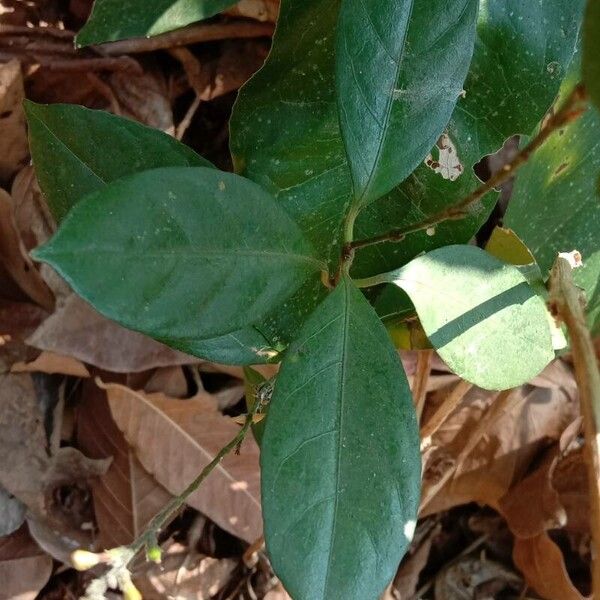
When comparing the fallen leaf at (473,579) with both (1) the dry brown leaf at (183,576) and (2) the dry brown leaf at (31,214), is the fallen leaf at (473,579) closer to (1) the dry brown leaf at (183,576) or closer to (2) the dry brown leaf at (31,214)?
(1) the dry brown leaf at (183,576)

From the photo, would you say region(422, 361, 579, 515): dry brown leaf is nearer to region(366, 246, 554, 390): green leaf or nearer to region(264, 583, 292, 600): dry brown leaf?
region(264, 583, 292, 600): dry brown leaf

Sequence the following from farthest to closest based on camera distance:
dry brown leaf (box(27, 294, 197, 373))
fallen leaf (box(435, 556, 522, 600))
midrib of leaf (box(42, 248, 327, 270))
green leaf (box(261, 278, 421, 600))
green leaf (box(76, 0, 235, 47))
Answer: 1. fallen leaf (box(435, 556, 522, 600))
2. dry brown leaf (box(27, 294, 197, 373))
3. green leaf (box(76, 0, 235, 47))
4. green leaf (box(261, 278, 421, 600))
5. midrib of leaf (box(42, 248, 327, 270))

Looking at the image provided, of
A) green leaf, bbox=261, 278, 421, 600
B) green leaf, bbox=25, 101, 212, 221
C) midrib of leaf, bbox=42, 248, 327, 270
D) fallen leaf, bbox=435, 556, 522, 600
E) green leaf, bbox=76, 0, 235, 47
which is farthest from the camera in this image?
fallen leaf, bbox=435, 556, 522, 600

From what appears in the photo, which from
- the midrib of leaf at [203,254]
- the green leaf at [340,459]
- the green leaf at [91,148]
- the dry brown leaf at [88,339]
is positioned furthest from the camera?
the dry brown leaf at [88,339]

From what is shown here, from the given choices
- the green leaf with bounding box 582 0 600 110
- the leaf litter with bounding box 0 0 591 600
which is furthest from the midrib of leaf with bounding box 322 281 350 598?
the leaf litter with bounding box 0 0 591 600

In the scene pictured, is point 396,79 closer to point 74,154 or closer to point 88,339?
point 74,154

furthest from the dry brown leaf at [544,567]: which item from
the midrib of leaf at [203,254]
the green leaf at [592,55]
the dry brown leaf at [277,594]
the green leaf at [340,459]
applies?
the green leaf at [592,55]

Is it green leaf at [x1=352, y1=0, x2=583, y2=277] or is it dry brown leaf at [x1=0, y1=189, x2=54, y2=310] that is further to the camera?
dry brown leaf at [x1=0, y1=189, x2=54, y2=310]
